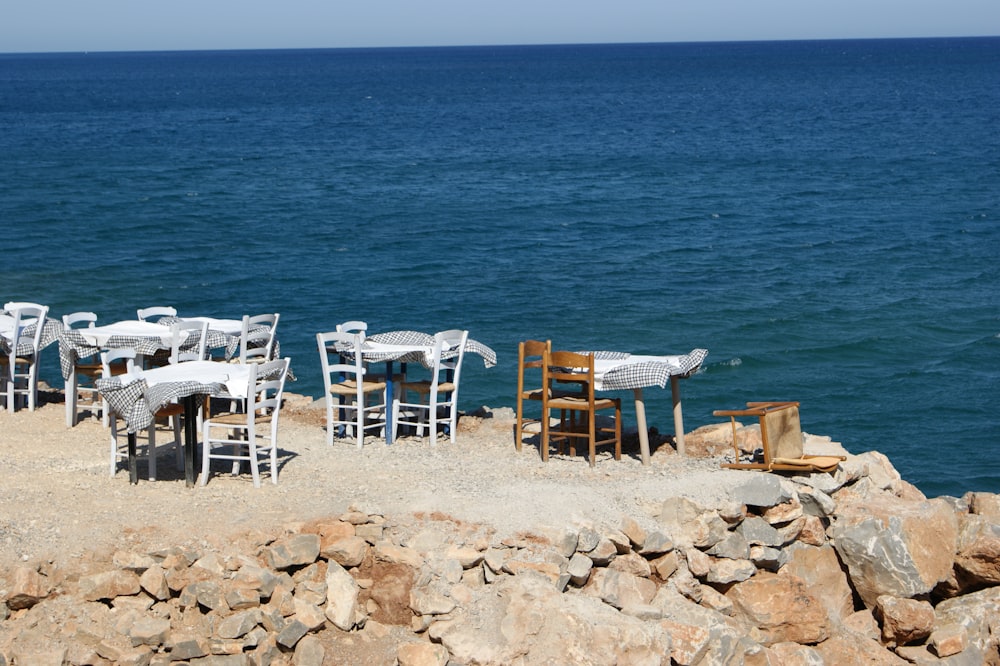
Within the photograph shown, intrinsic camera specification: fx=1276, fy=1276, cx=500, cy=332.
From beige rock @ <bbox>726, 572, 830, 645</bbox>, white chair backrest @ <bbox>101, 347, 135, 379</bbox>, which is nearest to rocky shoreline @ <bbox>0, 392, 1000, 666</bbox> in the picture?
beige rock @ <bbox>726, 572, 830, 645</bbox>

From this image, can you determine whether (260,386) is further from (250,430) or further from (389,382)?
(389,382)

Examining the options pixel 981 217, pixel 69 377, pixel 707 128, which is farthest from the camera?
pixel 707 128

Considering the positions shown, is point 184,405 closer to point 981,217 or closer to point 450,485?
point 450,485

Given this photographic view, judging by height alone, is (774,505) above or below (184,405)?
below

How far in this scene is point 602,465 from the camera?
Result: 45.8ft

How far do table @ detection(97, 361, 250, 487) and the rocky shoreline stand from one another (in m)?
0.62

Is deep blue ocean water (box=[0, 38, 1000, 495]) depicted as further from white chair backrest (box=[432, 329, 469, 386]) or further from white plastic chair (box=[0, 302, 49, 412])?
white plastic chair (box=[0, 302, 49, 412])

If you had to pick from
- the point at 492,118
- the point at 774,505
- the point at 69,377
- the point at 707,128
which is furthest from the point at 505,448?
the point at 492,118

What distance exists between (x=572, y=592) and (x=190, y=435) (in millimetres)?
4262

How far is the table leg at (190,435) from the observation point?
41.9ft

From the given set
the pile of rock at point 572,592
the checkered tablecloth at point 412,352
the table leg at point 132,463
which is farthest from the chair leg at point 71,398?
the pile of rock at point 572,592

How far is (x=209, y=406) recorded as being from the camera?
47.6ft

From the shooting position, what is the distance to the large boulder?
40.5ft

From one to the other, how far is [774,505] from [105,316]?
2036 centimetres
